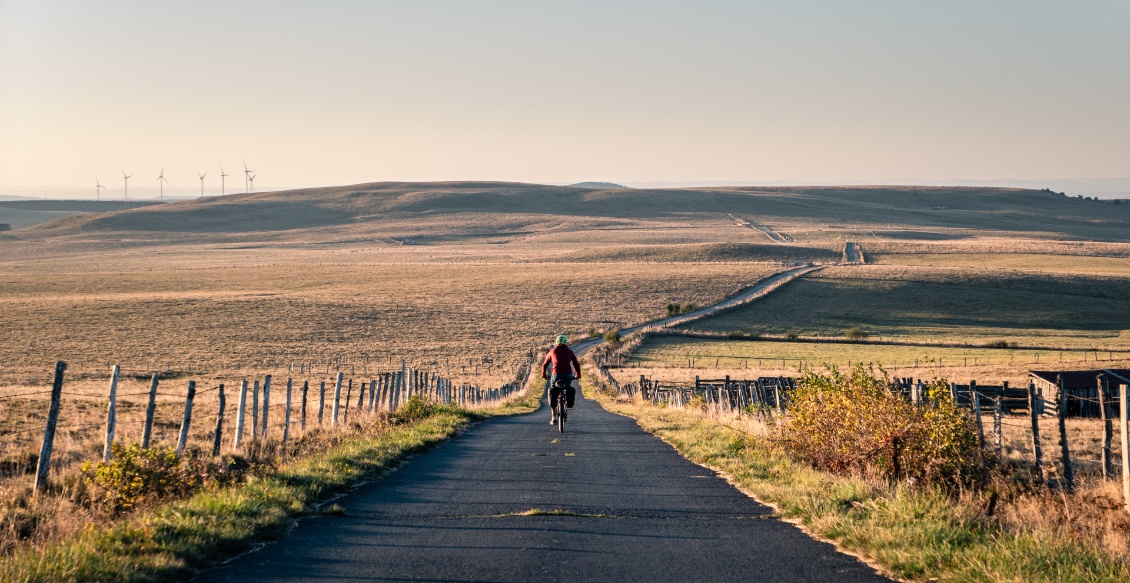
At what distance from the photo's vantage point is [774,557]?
26.8ft

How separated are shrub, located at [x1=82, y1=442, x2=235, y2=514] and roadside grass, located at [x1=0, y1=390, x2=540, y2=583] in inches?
15.9

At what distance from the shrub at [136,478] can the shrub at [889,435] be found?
7495 millimetres

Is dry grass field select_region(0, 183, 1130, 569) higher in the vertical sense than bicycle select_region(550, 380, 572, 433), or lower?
lower

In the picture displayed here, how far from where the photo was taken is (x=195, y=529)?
27.9 ft

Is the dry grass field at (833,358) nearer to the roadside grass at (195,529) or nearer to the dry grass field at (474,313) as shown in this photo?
the dry grass field at (474,313)

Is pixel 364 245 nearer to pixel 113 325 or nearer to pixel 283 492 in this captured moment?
pixel 113 325

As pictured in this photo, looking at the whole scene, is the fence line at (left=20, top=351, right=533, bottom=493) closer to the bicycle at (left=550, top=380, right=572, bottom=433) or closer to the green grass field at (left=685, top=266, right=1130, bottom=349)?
the bicycle at (left=550, top=380, right=572, bottom=433)

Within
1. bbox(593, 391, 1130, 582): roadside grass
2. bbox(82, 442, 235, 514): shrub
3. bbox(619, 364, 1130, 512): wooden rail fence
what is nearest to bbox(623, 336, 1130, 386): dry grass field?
bbox(619, 364, 1130, 512): wooden rail fence

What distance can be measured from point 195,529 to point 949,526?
6.35 m

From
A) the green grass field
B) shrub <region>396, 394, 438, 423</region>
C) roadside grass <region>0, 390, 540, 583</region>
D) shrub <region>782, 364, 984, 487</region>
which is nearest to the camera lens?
roadside grass <region>0, 390, 540, 583</region>

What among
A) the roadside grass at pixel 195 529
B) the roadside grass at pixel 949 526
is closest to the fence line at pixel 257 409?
the roadside grass at pixel 195 529

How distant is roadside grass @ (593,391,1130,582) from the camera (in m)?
7.19

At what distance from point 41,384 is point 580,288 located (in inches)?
2394

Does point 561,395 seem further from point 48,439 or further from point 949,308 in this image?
point 949,308
